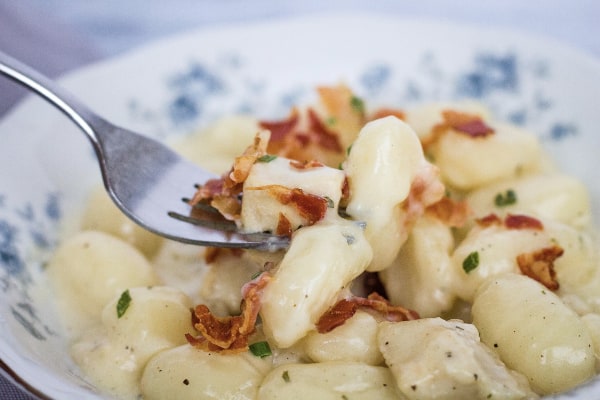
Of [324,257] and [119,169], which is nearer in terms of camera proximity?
[324,257]

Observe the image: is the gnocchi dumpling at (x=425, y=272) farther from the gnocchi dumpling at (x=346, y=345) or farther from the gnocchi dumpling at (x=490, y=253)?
the gnocchi dumpling at (x=346, y=345)

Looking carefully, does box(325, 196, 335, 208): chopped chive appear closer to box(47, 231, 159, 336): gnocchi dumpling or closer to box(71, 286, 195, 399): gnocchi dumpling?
box(71, 286, 195, 399): gnocchi dumpling

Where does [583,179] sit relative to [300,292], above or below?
below

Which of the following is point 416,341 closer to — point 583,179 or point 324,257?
point 324,257

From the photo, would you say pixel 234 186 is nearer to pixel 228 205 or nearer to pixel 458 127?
pixel 228 205

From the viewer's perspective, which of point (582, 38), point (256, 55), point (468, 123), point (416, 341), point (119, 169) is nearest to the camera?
point (416, 341)

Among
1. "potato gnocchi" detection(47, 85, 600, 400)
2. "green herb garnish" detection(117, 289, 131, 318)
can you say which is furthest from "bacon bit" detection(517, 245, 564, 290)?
"green herb garnish" detection(117, 289, 131, 318)

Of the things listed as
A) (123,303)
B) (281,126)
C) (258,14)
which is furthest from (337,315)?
(258,14)

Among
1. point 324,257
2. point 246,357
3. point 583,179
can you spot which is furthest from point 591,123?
point 246,357

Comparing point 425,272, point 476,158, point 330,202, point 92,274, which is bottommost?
point 92,274
